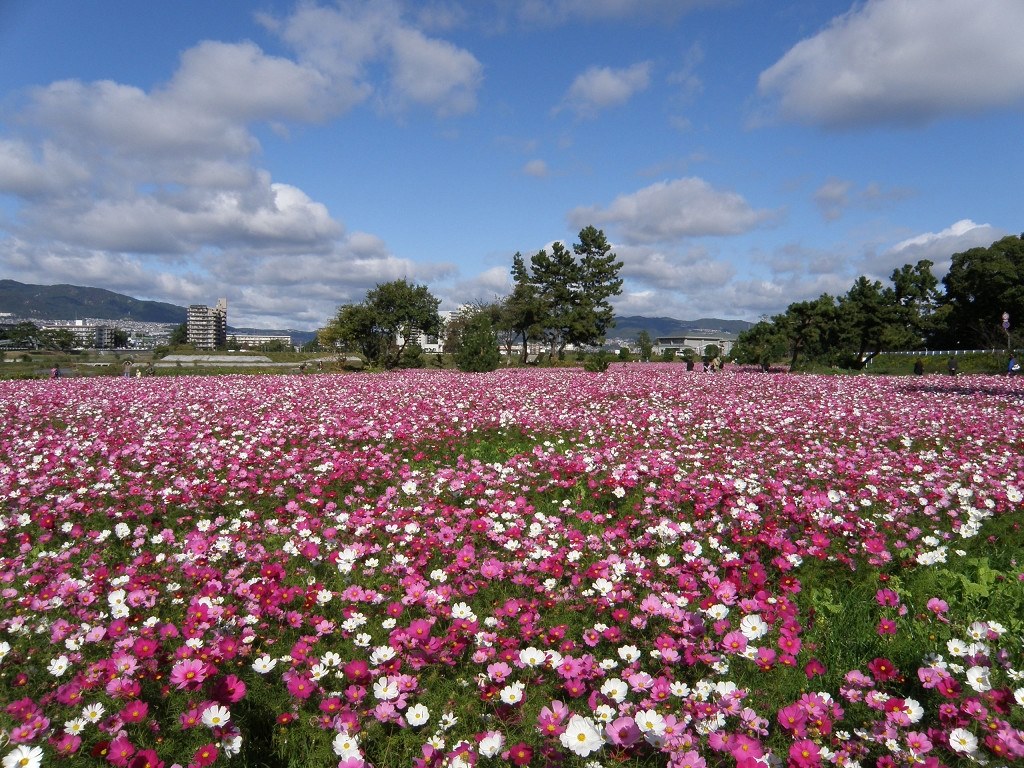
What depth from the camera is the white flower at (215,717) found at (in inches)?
92.7

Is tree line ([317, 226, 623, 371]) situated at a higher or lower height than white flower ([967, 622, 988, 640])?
higher

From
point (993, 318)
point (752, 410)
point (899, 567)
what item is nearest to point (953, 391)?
point (752, 410)

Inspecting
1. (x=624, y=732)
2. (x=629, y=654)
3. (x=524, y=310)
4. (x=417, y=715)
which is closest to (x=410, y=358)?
(x=524, y=310)

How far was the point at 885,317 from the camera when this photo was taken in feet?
165

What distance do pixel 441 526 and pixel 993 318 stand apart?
72872 millimetres

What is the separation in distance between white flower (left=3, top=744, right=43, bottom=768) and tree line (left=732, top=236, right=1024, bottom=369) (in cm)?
4348

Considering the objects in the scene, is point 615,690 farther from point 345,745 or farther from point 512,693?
point 345,745

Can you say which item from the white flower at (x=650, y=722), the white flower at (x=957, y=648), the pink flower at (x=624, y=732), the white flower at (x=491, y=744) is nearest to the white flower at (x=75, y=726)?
the white flower at (x=491, y=744)

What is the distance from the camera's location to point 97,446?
29.5ft

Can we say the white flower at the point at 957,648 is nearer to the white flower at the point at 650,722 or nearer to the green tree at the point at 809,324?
the white flower at the point at 650,722

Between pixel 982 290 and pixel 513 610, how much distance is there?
75.6 m

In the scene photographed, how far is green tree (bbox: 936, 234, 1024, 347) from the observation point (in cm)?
5525

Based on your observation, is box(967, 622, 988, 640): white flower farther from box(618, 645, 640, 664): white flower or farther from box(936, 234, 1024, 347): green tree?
box(936, 234, 1024, 347): green tree

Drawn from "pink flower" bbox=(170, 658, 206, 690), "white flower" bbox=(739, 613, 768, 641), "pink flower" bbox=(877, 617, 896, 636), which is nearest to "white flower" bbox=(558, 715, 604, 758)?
"white flower" bbox=(739, 613, 768, 641)
